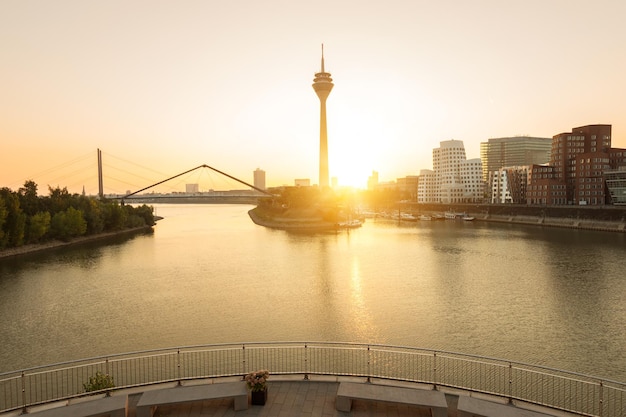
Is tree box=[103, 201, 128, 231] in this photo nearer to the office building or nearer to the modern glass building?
the modern glass building

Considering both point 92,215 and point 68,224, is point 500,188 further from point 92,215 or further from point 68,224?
point 68,224

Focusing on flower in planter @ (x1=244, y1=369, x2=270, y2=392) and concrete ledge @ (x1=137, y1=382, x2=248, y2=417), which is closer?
concrete ledge @ (x1=137, y1=382, x2=248, y2=417)

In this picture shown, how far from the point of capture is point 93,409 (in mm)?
9469

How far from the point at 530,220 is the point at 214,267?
9004cm

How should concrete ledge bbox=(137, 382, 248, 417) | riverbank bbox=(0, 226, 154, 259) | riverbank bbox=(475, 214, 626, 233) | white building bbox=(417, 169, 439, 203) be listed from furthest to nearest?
white building bbox=(417, 169, 439, 203), riverbank bbox=(475, 214, 626, 233), riverbank bbox=(0, 226, 154, 259), concrete ledge bbox=(137, 382, 248, 417)

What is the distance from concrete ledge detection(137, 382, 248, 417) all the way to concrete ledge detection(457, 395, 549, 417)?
5.55m

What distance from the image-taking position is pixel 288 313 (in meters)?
27.7

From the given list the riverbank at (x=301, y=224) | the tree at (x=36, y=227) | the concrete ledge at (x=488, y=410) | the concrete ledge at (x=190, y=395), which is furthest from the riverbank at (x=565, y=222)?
the tree at (x=36, y=227)

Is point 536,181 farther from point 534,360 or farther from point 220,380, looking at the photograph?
point 220,380

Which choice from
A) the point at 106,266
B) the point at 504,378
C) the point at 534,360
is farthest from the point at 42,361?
the point at 106,266

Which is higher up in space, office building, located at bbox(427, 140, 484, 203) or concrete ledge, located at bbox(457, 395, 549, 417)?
office building, located at bbox(427, 140, 484, 203)

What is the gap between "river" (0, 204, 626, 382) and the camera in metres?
21.9

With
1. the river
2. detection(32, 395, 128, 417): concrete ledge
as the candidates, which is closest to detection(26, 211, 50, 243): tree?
the river

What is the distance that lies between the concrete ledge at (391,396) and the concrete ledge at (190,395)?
2609mm
